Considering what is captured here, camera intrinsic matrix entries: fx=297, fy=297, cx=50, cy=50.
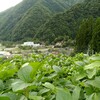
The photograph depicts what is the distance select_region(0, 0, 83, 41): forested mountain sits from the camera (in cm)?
9625

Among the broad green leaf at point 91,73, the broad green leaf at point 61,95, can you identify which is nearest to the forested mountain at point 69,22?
the broad green leaf at point 91,73

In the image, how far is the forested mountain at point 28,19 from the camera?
316 ft

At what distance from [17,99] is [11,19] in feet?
424

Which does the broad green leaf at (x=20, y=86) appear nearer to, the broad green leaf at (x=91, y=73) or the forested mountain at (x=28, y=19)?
the broad green leaf at (x=91, y=73)

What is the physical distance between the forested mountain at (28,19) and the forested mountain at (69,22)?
17.1 metres

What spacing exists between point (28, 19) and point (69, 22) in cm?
2971

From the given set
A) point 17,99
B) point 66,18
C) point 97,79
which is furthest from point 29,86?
point 66,18

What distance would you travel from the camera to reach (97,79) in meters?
1.13

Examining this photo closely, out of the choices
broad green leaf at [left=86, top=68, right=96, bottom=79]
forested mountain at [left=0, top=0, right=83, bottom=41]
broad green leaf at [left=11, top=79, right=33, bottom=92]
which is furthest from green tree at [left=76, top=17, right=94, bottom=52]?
forested mountain at [left=0, top=0, right=83, bottom=41]

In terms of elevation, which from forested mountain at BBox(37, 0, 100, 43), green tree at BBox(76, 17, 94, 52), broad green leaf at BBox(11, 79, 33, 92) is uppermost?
broad green leaf at BBox(11, 79, 33, 92)

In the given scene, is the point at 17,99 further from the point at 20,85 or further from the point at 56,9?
the point at 56,9

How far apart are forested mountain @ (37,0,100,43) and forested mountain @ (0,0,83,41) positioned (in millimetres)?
17131

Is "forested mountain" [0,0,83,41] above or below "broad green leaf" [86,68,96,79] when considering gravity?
below

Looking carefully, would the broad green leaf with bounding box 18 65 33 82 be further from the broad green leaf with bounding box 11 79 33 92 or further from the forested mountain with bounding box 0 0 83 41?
the forested mountain with bounding box 0 0 83 41
